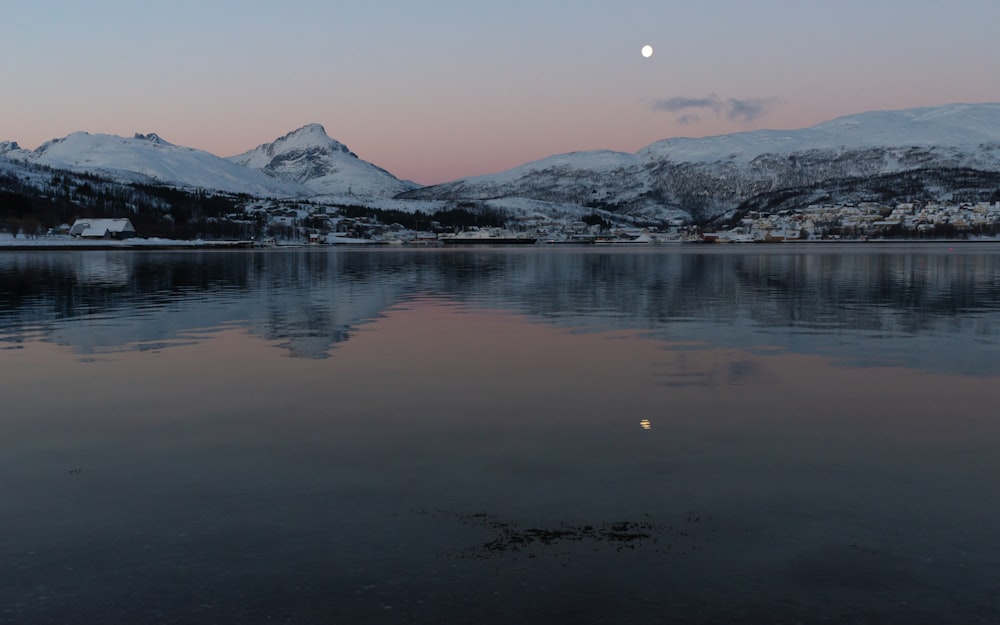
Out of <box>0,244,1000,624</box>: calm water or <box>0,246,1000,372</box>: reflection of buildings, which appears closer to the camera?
<box>0,244,1000,624</box>: calm water

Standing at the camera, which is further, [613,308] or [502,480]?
[613,308]

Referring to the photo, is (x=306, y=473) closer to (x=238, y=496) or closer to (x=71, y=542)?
(x=238, y=496)

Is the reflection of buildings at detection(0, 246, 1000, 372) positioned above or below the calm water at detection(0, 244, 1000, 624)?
above

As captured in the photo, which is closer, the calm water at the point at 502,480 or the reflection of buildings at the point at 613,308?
the calm water at the point at 502,480

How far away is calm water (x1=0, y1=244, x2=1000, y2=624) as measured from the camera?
8.32 meters

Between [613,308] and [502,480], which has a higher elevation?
[613,308]

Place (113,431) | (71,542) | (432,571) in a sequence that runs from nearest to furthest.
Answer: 1. (432,571)
2. (71,542)
3. (113,431)

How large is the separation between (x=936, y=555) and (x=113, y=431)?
13.4m

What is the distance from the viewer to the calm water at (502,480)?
8320mm

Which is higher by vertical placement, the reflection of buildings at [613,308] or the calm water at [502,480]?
the reflection of buildings at [613,308]

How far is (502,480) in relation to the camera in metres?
12.1

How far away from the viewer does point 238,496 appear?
11.5 m

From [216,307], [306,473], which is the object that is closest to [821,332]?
[306,473]

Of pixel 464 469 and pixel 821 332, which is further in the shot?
pixel 821 332
